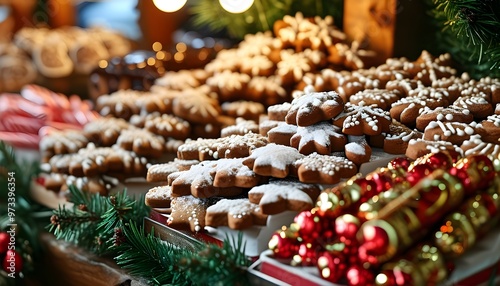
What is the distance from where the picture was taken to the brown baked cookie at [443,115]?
42.9 inches

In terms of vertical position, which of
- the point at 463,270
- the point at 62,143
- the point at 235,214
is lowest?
the point at 463,270

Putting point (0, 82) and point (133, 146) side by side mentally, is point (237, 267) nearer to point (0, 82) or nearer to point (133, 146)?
point (133, 146)

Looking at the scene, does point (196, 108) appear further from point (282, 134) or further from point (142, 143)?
point (282, 134)

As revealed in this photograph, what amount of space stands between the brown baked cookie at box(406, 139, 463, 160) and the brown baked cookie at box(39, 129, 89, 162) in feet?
3.03

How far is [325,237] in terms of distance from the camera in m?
0.87

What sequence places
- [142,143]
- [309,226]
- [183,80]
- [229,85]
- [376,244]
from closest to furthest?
[376,244] → [309,226] → [142,143] → [229,85] → [183,80]

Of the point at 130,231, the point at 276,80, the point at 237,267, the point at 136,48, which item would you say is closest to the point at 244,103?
the point at 276,80

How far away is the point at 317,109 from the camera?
3.57 ft

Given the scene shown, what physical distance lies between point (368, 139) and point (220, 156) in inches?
11.0

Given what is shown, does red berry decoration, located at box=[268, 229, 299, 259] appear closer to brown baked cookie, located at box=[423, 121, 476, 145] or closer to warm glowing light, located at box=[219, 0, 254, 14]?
brown baked cookie, located at box=[423, 121, 476, 145]

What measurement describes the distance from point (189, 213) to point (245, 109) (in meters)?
0.66

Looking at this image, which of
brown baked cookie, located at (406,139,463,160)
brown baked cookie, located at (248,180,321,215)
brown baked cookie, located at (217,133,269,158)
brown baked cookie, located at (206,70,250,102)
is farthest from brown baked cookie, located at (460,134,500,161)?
brown baked cookie, located at (206,70,250,102)

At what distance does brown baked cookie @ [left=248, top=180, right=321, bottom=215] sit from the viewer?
95 cm

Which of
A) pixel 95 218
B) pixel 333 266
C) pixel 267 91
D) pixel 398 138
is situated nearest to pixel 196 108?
pixel 267 91
